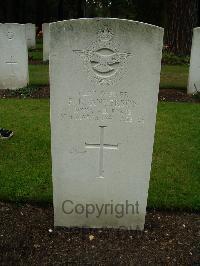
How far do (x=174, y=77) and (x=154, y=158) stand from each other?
832cm

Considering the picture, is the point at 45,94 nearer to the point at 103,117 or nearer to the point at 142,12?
the point at 103,117

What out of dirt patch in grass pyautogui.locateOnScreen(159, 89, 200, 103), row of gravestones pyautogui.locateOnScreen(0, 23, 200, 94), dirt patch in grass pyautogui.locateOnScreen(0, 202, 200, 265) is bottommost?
dirt patch in grass pyautogui.locateOnScreen(0, 202, 200, 265)

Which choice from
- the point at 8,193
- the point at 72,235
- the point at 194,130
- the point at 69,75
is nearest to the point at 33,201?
the point at 8,193

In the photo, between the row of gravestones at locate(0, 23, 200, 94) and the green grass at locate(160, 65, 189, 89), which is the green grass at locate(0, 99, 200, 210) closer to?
the row of gravestones at locate(0, 23, 200, 94)

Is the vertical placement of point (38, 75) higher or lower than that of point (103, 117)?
lower

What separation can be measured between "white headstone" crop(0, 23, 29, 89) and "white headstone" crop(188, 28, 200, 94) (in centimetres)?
455

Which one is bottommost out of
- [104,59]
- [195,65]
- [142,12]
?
[195,65]

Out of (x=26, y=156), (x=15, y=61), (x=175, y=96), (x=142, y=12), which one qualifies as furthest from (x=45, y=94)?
(x=142, y=12)

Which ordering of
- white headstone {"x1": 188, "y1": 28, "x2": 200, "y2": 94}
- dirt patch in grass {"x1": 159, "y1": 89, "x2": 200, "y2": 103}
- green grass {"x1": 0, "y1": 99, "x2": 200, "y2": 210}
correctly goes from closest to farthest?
green grass {"x1": 0, "y1": 99, "x2": 200, "y2": 210}
white headstone {"x1": 188, "y1": 28, "x2": 200, "y2": 94}
dirt patch in grass {"x1": 159, "y1": 89, "x2": 200, "y2": 103}

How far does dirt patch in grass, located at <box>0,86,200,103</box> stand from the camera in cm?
1055

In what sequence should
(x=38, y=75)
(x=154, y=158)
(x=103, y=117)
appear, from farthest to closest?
(x=38, y=75) < (x=154, y=158) < (x=103, y=117)

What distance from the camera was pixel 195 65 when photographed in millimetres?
10617

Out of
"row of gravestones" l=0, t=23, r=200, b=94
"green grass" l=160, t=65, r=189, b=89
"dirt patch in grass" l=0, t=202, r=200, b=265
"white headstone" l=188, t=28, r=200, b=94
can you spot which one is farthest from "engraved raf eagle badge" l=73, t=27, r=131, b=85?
"green grass" l=160, t=65, r=189, b=89

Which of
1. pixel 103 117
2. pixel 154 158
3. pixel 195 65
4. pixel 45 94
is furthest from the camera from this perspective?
pixel 45 94
